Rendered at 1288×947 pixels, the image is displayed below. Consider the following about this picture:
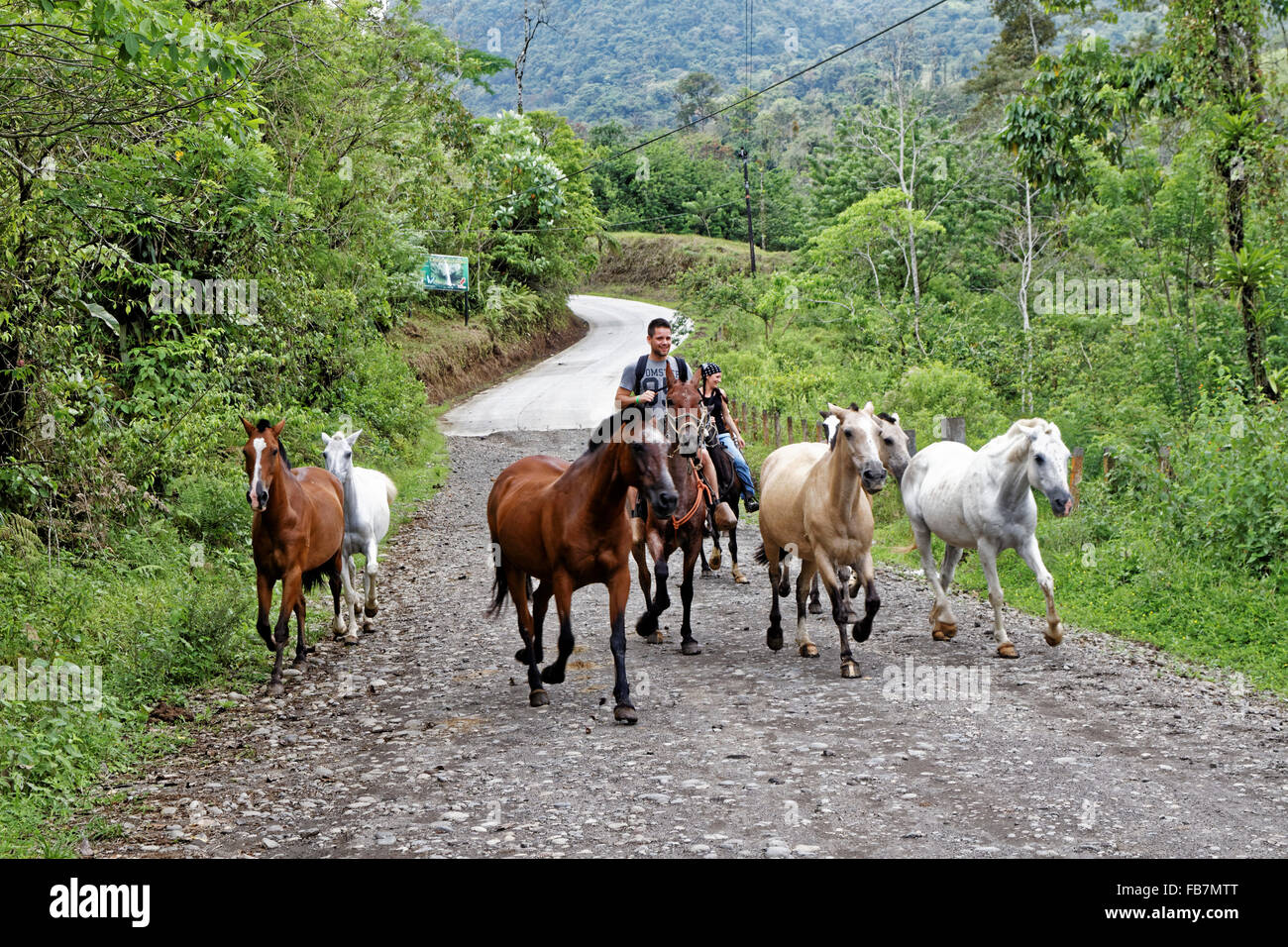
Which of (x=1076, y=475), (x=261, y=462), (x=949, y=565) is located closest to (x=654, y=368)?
(x=261, y=462)

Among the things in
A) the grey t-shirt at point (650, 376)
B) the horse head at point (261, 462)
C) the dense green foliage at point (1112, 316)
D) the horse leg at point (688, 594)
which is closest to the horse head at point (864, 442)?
→ the grey t-shirt at point (650, 376)

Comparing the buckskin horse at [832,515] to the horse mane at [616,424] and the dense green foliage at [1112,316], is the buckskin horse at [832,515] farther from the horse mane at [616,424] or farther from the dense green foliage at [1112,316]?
the dense green foliage at [1112,316]

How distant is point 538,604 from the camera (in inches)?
333

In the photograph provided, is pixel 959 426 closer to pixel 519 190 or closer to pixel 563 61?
pixel 519 190

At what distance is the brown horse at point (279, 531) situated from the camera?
8484mm

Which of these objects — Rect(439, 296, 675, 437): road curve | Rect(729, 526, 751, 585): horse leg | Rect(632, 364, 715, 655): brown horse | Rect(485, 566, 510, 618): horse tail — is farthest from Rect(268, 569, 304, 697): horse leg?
Rect(439, 296, 675, 437): road curve

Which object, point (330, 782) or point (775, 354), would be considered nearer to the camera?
point (330, 782)

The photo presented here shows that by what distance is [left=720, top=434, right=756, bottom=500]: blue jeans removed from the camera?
38.5ft

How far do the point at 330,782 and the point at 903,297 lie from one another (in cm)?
2819

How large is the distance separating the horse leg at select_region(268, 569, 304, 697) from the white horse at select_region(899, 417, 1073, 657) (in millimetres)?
5697

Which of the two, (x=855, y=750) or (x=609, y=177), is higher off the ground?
(x=609, y=177)

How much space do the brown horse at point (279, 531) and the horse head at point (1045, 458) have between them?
6158 millimetres

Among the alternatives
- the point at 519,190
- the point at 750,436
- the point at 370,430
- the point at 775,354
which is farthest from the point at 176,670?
the point at 519,190

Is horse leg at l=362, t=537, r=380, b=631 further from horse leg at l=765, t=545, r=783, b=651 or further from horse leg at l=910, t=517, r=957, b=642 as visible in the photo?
horse leg at l=910, t=517, r=957, b=642
